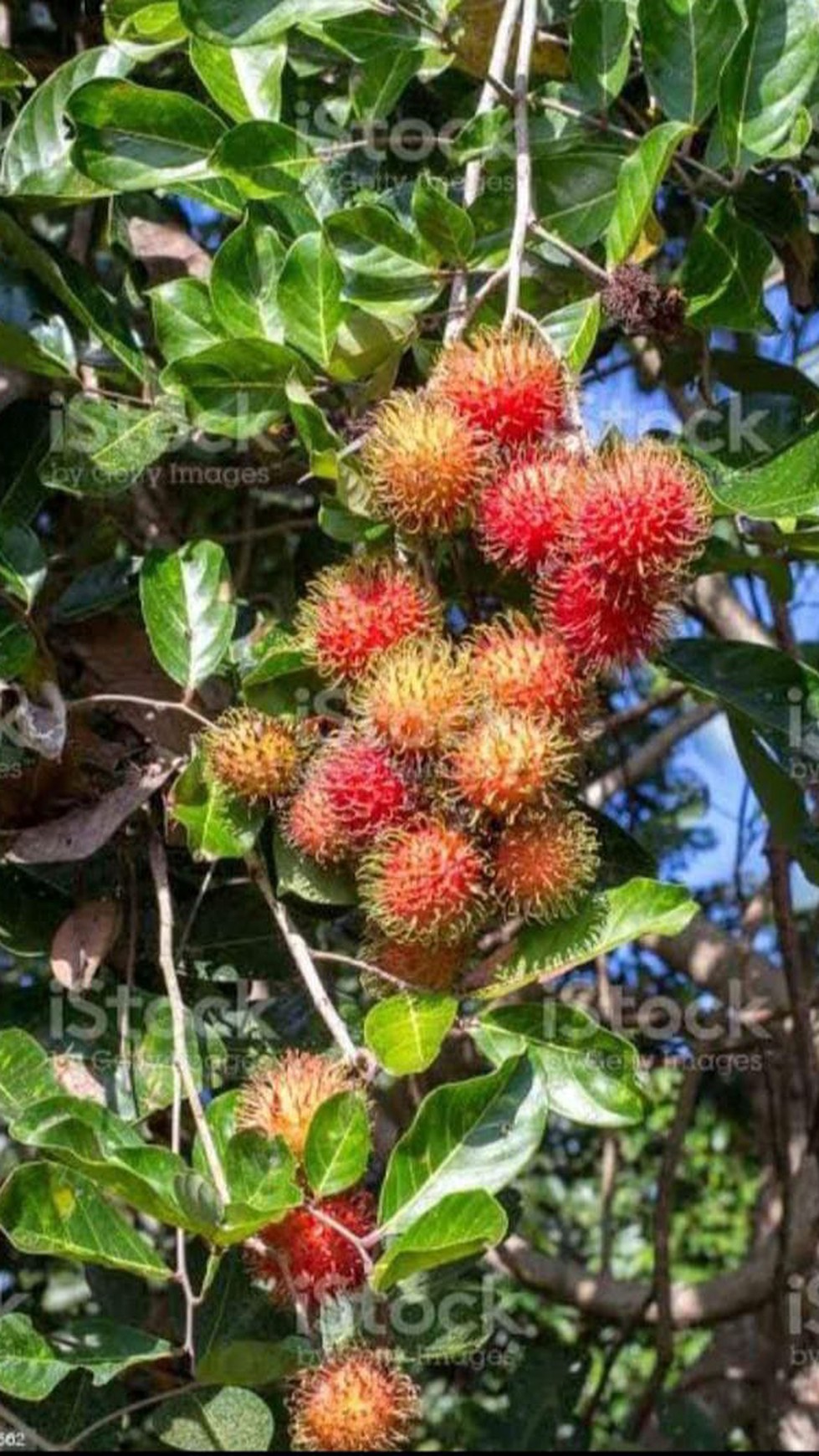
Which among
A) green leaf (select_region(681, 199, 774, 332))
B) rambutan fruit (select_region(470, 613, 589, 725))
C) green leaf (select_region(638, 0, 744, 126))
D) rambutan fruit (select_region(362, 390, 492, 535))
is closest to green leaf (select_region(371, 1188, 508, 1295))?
rambutan fruit (select_region(470, 613, 589, 725))

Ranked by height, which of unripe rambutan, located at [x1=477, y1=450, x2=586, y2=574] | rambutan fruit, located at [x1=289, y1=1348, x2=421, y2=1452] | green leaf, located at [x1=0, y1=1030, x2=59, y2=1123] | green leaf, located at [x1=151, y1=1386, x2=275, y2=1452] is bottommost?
green leaf, located at [x1=151, y1=1386, x2=275, y2=1452]

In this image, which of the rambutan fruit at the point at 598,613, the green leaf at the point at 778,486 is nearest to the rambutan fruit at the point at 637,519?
the rambutan fruit at the point at 598,613

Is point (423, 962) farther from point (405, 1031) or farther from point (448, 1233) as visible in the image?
point (448, 1233)

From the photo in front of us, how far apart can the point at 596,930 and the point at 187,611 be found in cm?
39

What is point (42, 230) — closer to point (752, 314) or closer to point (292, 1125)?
point (752, 314)

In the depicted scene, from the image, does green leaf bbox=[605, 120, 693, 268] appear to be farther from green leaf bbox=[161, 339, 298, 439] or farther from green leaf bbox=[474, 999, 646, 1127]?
green leaf bbox=[474, 999, 646, 1127]

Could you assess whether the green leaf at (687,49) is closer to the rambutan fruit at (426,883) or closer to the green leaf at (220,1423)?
the rambutan fruit at (426,883)

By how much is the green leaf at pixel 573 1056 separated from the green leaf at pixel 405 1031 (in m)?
0.06

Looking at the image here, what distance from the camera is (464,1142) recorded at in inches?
45.8

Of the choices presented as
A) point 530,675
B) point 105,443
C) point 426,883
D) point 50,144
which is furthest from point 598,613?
point 50,144

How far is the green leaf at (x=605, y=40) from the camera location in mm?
1349

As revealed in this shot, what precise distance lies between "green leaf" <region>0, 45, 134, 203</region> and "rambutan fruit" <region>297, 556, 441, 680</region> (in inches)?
17.5

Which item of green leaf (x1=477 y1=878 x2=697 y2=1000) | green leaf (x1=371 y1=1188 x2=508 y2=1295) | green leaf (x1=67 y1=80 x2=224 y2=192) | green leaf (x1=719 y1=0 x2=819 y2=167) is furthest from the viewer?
green leaf (x1=67 y1=80 x2=224 y2=192)

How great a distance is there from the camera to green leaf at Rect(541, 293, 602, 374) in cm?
127
